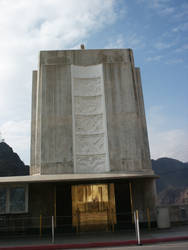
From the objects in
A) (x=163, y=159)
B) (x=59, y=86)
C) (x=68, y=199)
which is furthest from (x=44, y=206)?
(x=163, y=159)

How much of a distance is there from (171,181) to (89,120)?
303 ft

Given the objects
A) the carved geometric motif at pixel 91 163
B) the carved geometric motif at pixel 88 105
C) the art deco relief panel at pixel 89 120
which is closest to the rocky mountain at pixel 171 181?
the carved geometric motif at pixel 91 163

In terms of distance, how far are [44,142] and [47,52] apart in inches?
362

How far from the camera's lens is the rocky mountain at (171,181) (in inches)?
3566

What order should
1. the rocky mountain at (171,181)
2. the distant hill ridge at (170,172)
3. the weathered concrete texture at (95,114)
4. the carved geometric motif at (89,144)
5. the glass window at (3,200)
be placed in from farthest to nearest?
1. the distant hill ridge at (170,172)
2. the rocky mountain at (171,181)
3. the carved geometric motif at (89,144)
4. the weathered concrete texture at (95,114)
5. the glass window at (3,200)

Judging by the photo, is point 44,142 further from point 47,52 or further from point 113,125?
point 47,52

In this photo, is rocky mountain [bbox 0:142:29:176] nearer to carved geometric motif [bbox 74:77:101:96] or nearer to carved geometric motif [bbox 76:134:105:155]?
carved geometric motif [bbox 74:77:101:96]

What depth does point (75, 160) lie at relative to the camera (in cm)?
2214

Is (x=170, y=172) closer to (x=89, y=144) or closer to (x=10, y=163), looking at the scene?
(x=10, y=163)

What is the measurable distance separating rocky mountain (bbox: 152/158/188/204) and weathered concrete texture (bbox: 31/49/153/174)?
66.9 meters

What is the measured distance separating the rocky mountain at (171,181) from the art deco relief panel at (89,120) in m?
67.7

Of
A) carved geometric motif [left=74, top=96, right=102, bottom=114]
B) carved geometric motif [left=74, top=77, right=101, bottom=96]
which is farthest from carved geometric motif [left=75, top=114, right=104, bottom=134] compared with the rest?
carved geometric motif [left=74, top=77, right=101, bottom=96]

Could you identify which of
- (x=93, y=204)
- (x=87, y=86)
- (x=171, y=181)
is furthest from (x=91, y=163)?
(x=171, y=181)

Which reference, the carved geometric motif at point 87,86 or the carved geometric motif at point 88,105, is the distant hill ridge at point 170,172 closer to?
the carved geometric motif at point 88,105
